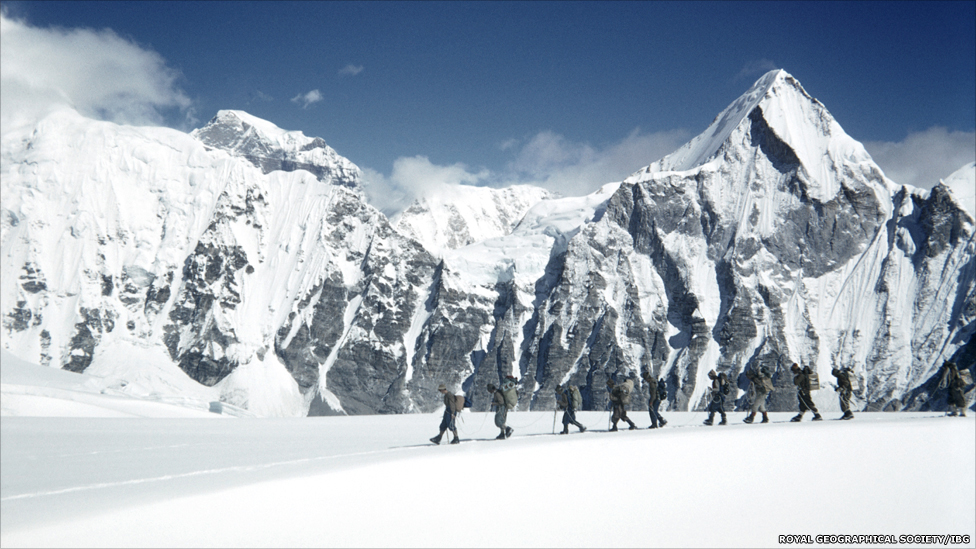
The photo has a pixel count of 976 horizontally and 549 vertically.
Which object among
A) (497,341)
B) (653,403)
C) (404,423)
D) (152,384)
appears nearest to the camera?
(653,403)

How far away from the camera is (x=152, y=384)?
171m

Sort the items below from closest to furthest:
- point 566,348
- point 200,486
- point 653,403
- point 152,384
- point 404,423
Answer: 1. point 200,486
2. point 653,403
3. point 404,423
4. point 152,384
5. point 566,348

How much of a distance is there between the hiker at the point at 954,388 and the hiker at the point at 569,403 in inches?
441

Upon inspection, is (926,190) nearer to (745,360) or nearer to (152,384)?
(745,360)

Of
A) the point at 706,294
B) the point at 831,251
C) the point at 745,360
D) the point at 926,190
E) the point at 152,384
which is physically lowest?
the point at 152,384

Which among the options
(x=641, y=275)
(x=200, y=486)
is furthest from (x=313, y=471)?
(x=641, y=275)

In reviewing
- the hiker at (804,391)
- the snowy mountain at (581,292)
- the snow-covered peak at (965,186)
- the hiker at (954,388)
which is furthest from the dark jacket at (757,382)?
the snow-covered peak at (965,186)

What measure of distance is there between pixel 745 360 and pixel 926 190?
6993cm

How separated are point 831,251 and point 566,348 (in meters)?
76.8

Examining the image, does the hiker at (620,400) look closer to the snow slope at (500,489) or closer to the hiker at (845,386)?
the snow slope at (500,489)

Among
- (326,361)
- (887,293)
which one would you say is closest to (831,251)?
(887,293)

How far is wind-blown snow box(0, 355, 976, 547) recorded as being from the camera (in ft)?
30.2

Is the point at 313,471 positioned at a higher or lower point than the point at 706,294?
lower

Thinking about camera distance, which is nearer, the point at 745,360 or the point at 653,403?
the point at 653,403
